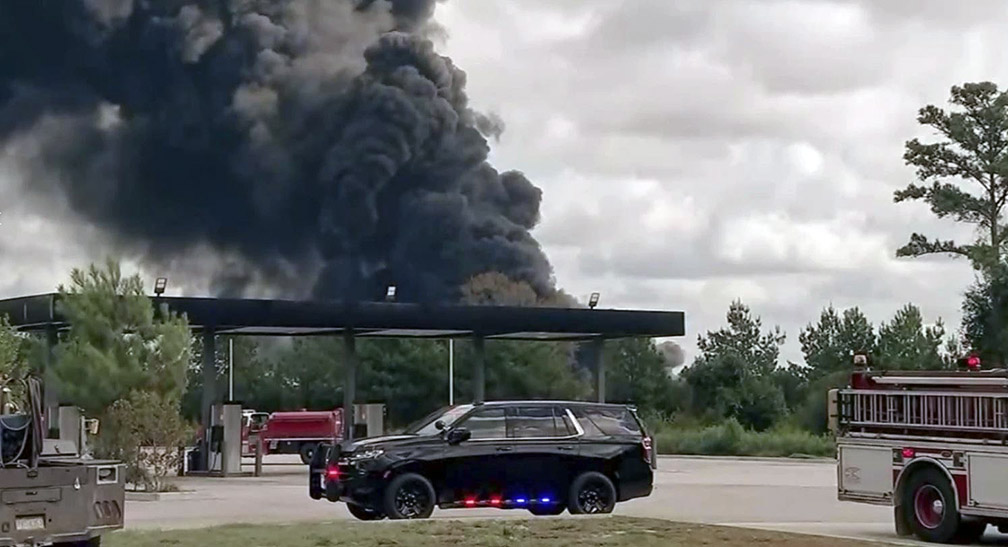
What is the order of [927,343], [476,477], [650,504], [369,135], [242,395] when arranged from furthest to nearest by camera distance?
1. [369,135]
2. [242,395]
3. [927,343]
4. [650,504]
5. [476,477]

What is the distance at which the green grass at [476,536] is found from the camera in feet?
55.7

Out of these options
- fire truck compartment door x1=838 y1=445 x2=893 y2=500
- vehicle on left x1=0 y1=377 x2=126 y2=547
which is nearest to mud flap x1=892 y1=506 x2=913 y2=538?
fire truck compartment door x1=838 y1=445 x2=893 y2=500

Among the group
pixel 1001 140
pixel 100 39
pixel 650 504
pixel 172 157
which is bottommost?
pixel 650 504

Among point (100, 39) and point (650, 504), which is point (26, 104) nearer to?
point (100, 39)

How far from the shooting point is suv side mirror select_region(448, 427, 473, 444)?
22812mm

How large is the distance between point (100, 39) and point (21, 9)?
A: 21.3ft

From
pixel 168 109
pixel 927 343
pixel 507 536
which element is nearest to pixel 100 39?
pixel 168 109

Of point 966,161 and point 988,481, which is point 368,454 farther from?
point 966,161

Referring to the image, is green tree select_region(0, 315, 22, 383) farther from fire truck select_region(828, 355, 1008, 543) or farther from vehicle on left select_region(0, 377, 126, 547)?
vehicle on left select_region(0, 377, 126, 547)

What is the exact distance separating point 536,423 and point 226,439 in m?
17.8

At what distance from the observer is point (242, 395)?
8169 cm

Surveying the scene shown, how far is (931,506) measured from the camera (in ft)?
65.8

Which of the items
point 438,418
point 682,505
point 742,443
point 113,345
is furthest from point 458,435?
point 742,443

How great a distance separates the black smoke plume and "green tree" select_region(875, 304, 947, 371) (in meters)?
35.1
